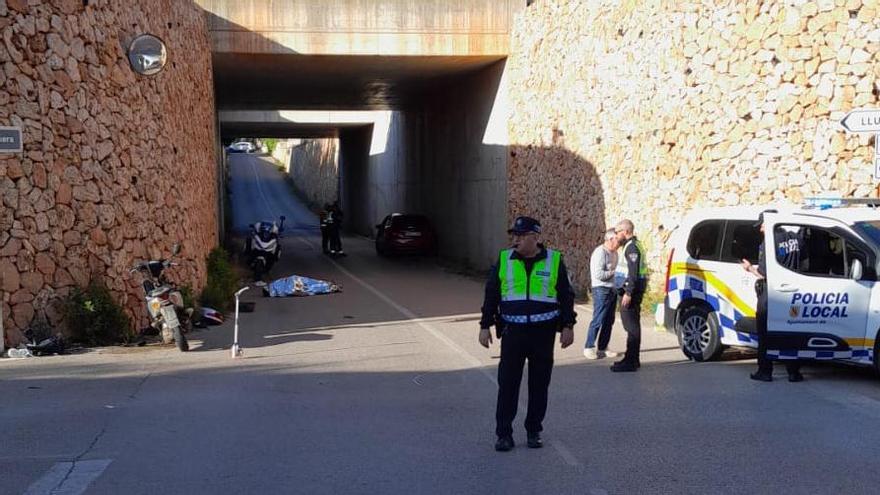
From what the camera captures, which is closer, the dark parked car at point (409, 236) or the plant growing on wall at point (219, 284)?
the plant growing on wall at point (219, 284)

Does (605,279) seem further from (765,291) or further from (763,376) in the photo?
(763,376)

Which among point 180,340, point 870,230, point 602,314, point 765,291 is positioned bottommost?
point 180,340

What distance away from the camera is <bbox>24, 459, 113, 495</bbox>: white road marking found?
20.0ft

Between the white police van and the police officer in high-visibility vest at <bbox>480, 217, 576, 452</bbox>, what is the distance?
12.5 feet

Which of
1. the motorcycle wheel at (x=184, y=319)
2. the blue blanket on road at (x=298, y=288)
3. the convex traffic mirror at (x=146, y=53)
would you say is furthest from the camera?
the blue blanket on road at (x=298, y=288)

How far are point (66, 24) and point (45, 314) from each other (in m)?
3.87

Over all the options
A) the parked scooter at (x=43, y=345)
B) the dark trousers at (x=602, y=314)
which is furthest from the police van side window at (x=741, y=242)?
the parked scooter at (x=43, y=345)

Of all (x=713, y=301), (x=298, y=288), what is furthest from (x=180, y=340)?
(x=298, y=288)

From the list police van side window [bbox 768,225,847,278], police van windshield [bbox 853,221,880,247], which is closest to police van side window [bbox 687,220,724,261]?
police van side window [bbox 768,225,847,278]

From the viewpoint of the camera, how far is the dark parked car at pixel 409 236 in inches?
1187

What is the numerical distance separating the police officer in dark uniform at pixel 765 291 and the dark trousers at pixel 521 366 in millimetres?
3743

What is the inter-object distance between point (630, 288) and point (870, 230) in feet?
8.48

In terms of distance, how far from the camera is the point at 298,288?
64.8ft

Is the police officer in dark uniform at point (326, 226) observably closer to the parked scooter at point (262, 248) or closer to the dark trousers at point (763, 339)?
the parked scooter at point (262, 248)
